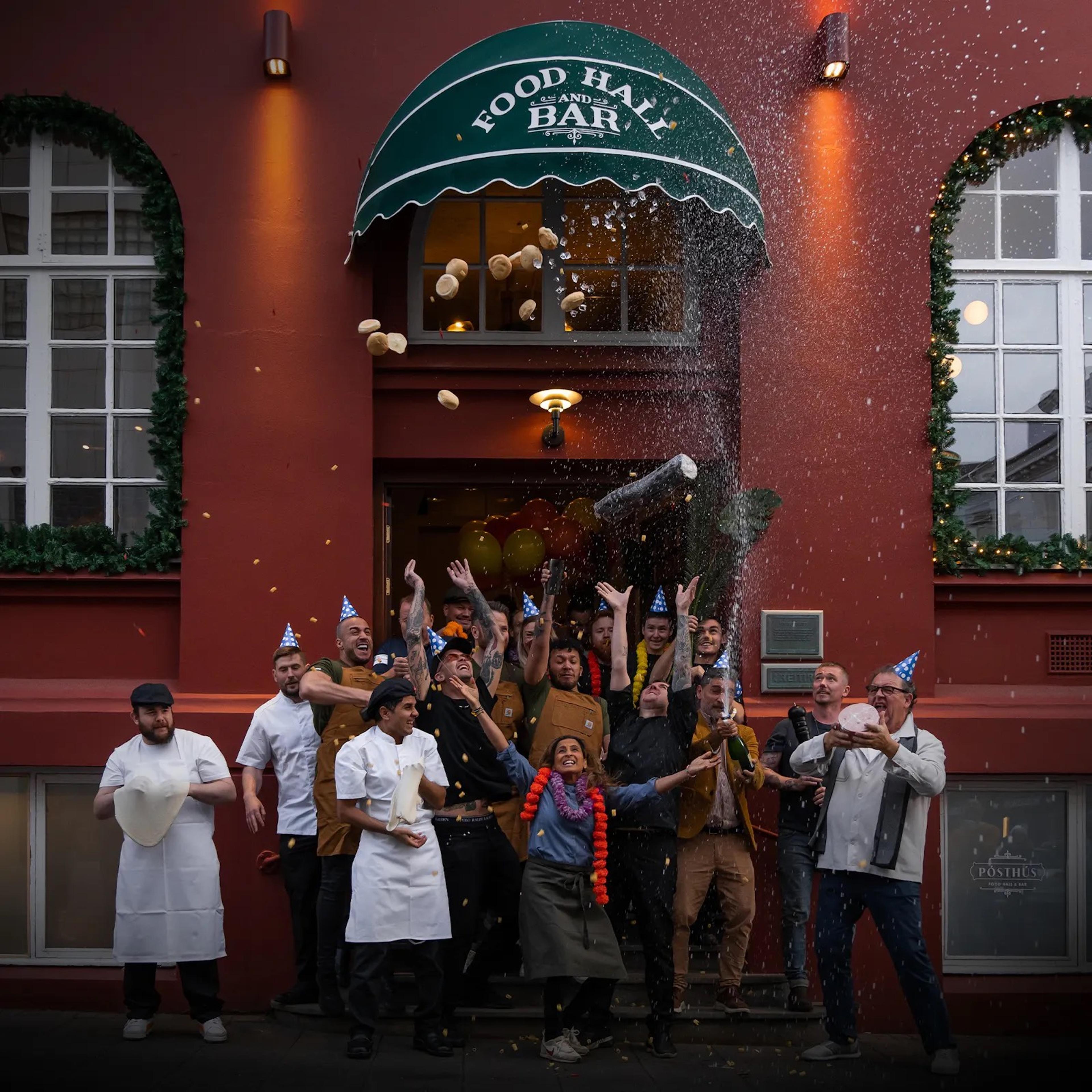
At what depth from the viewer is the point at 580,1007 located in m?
7.41

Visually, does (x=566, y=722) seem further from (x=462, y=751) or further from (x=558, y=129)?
(x=558, y=129)

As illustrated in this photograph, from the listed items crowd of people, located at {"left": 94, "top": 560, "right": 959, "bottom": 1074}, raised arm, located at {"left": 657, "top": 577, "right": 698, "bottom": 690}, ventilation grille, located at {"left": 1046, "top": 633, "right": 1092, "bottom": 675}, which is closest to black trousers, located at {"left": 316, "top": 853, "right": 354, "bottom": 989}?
crowd of people, located at {"left": 94, "top": 560, "right": 959, "bottom": 1074}

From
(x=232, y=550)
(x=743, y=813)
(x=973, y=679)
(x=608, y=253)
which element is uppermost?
(x=608, y=253)

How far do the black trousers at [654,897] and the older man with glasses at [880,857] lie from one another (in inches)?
33.1

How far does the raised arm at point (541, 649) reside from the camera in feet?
25.5

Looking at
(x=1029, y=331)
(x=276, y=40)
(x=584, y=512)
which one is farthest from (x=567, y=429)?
(x=1029, y=331)

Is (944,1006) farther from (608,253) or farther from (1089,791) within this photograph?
(608,253)

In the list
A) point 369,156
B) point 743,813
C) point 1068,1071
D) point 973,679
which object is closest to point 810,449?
point 973,679

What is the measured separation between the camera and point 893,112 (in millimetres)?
9047

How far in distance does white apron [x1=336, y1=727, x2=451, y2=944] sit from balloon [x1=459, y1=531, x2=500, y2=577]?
2.92 meters

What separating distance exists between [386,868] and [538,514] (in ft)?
11.1

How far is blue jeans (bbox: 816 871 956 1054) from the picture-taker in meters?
7.25

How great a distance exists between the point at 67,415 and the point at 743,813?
5287 mm

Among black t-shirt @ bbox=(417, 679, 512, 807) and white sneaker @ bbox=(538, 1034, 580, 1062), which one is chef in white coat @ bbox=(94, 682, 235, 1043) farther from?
white sneaker @ bbox=(538, 1034, 580, 1062)
